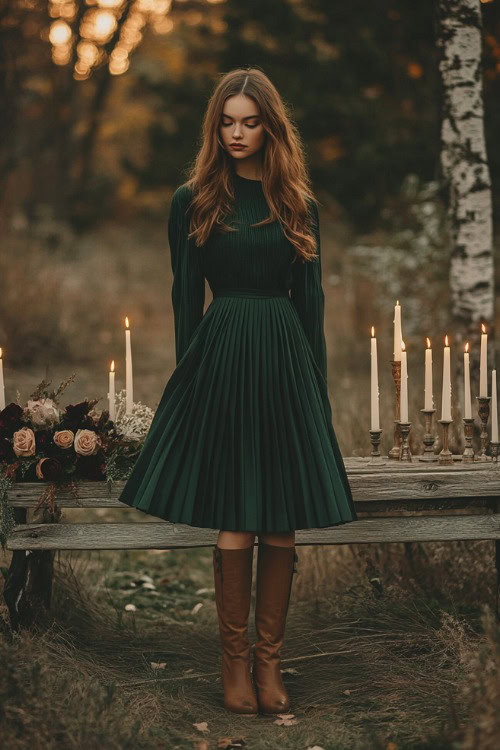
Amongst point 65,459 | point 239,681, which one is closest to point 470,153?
point 65,459

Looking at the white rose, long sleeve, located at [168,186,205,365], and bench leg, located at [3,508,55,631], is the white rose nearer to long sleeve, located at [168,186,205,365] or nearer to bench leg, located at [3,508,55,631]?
bench leg, located at [3,508,55,631]

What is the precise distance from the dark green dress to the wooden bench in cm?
39

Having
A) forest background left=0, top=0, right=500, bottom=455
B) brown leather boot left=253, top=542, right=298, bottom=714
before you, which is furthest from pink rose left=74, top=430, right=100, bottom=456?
forest background left=0, top=0, right=500, bottom=455

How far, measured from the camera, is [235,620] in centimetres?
316

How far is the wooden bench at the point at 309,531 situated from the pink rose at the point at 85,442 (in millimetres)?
145

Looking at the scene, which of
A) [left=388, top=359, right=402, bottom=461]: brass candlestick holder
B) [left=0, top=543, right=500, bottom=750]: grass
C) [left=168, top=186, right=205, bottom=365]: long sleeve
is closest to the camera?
A: [left=0, top=543, right=500, bottom=750]: grass

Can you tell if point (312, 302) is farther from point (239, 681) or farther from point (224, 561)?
point (239, 681)

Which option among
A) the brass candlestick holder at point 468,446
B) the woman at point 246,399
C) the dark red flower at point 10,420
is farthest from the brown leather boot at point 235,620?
the brass candlestick holder at point 468,446

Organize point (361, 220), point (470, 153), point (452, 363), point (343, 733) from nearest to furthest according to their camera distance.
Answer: point (343, 733) < point (470, 153) < point (452, 363) < point (361, 220)

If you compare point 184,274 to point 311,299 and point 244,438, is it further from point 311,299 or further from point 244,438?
point 244,438

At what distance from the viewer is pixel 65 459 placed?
141 inches

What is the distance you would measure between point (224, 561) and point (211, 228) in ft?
3.71

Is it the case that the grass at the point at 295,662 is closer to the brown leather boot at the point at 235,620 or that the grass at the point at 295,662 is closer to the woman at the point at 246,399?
the brown leather boot at the point at 235,620

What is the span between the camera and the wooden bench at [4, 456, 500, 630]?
360 cm
